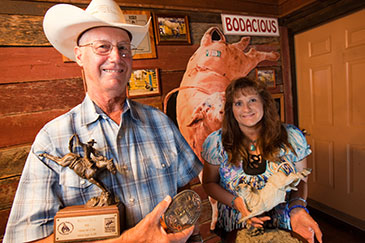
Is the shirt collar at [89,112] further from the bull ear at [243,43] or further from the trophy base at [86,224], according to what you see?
the bull ear at [243,43]

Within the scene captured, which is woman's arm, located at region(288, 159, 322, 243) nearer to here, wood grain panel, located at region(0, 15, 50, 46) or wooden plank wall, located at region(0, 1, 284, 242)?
wooden plank wall, located at region(0, 1, 284, 242)

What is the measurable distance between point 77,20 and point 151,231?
3.11 feet

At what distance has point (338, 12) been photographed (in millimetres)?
2428

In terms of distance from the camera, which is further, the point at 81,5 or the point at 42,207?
the point at 81,5

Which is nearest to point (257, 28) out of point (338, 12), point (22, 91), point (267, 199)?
point (338, 12)

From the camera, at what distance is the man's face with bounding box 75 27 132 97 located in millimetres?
980

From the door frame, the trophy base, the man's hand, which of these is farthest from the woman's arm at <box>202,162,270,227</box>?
the door frame

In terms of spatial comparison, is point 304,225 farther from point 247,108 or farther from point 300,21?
point 300,21

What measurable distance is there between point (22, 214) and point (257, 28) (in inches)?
109

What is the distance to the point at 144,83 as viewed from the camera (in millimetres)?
2068

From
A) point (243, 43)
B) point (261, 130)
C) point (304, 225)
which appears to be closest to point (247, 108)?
point (261, 130)

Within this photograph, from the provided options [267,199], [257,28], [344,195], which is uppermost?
[257,28]

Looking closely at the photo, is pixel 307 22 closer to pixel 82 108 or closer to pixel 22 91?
pixel 82 108

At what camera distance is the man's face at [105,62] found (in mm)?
980
